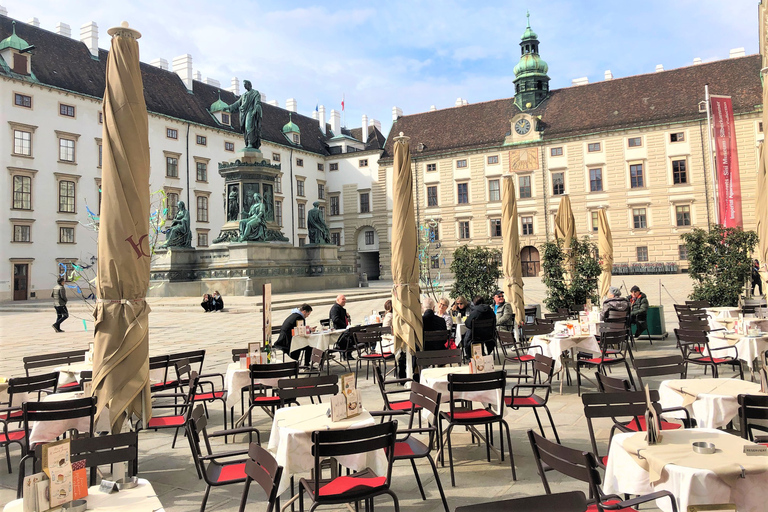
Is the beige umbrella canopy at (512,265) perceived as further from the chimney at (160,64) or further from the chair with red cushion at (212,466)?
the chimney at (160,64)

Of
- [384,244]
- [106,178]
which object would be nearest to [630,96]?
[384,244]

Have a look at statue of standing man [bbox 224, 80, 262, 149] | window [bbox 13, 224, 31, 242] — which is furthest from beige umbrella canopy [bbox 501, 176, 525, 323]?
window [bbox 13, 224, 31, 242]

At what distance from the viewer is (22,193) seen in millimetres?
33062

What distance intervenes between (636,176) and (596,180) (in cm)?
277

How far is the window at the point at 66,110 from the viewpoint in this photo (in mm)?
35219

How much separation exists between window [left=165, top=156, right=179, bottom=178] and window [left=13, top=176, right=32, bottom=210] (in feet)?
30.9

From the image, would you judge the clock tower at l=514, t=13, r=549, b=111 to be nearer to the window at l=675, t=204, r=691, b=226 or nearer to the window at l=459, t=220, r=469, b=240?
the window at l=459, t=220, r=469, b=240

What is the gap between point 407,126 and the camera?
52656 mm

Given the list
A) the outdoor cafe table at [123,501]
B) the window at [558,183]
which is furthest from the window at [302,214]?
the outdoor cafe table at [123,501]

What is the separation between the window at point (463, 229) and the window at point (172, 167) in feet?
74.5

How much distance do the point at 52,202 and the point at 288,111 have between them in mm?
27242

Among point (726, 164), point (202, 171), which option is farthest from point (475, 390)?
point (202, 171)

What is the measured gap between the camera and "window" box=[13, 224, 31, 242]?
32625mm

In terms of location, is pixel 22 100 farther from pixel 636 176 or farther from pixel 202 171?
pixel 636 176
